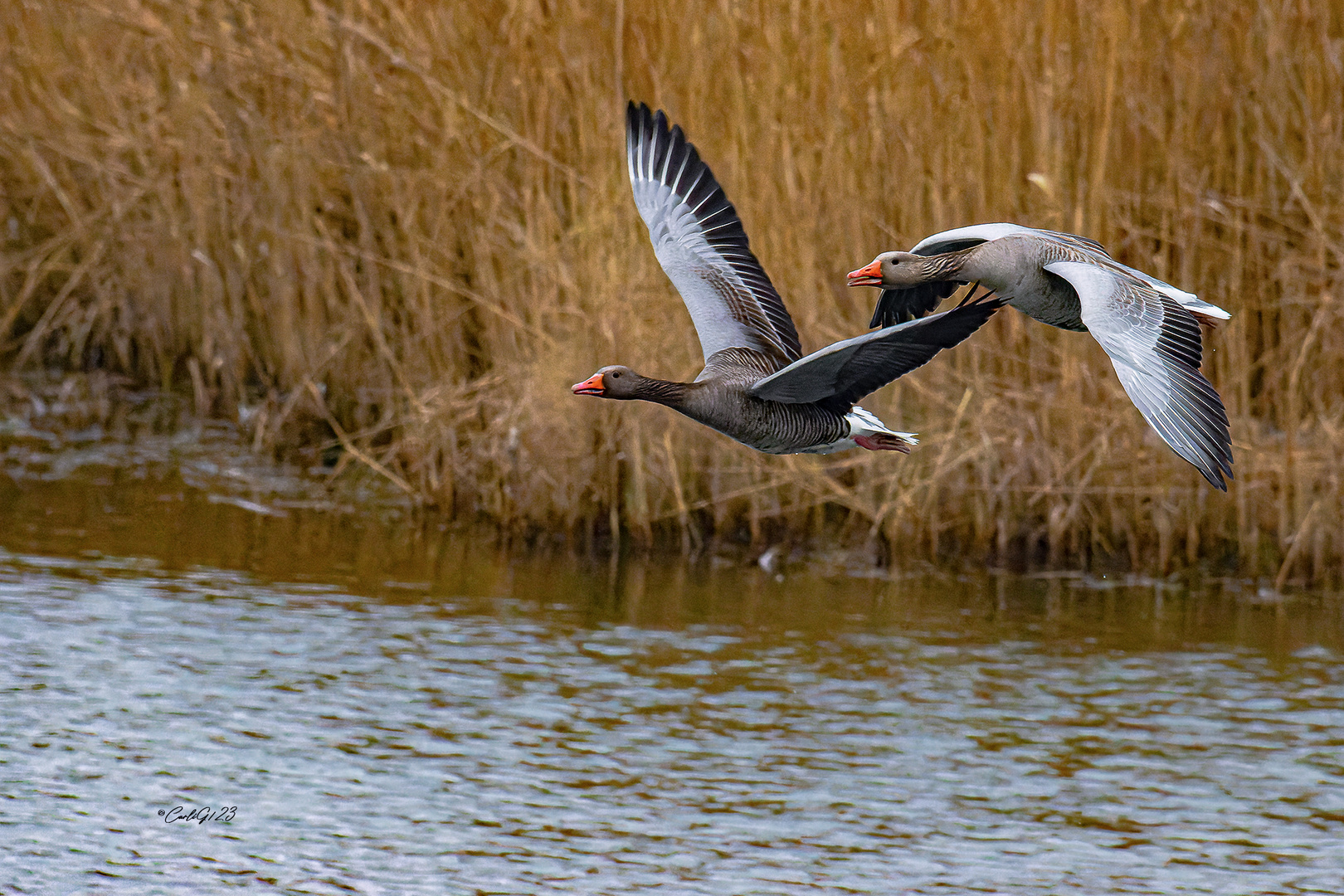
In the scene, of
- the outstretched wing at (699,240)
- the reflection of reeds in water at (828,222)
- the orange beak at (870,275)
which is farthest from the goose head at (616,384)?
the reflection of reeds in water at (828,222)

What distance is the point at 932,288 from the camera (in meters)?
6.66

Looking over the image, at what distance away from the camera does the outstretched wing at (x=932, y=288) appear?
6570 millimetres

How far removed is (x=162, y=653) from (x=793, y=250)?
526 centimetres

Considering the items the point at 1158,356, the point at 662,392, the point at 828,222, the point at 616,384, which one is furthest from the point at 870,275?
the point at 828,222

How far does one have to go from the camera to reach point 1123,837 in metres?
11.4

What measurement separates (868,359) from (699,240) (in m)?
1.88

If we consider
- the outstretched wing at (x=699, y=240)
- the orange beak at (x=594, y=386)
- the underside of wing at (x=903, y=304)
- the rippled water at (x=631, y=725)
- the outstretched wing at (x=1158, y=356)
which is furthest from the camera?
the rippled water at (x=631, y=725)

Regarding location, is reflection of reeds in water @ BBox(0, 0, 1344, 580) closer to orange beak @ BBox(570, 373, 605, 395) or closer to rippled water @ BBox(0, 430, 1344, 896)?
rippled water @ BBox(0, 430, 1344, 896)

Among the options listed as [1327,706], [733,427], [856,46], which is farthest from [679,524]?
[733,427]

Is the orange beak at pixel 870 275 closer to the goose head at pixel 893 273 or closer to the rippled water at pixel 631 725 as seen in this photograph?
the goose head at pixel 893 273

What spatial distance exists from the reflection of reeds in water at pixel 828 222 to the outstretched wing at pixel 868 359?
21.1 ft

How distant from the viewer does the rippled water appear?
10930 mm

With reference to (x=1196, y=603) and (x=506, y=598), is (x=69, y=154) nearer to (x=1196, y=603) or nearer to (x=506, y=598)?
(x=506, y=598)

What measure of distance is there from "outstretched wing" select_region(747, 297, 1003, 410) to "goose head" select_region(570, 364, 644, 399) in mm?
700
